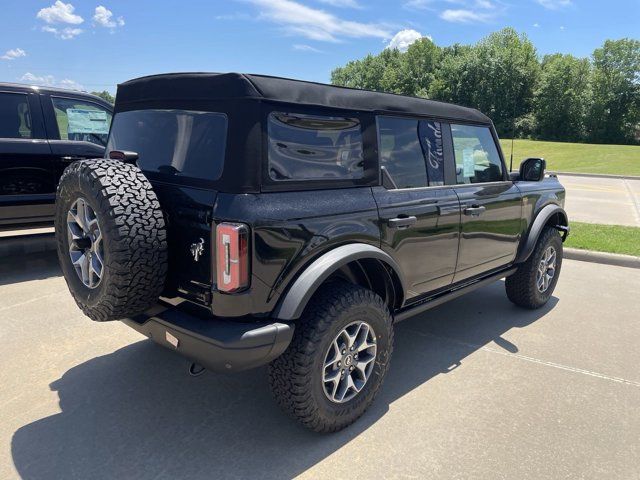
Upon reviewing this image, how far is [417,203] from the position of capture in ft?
10.4

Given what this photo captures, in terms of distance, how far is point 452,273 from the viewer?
362cm

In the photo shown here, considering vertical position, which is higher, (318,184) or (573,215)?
A: (318,184)

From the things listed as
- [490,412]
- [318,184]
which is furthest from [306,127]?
[490,412]

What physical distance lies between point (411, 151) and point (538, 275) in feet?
7.46

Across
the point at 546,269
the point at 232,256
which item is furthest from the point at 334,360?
the point at 546,269

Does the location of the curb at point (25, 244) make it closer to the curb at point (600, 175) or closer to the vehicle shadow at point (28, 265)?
the vehicle shadow at point (28, 265)

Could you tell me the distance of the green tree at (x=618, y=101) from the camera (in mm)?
52812

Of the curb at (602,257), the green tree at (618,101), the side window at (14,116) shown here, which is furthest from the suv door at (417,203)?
the green tree at (618,101)

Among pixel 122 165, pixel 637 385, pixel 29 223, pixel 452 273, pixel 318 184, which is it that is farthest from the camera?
pixel 29 223

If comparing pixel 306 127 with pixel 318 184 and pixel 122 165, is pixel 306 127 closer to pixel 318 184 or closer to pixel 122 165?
pixel 318 184

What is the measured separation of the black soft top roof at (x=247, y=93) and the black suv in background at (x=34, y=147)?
10.0 feet

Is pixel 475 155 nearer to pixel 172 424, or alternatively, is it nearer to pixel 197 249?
pixel 197 249

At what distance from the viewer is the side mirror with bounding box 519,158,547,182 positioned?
14.5 feet

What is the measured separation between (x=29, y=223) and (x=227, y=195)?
4.48 m
